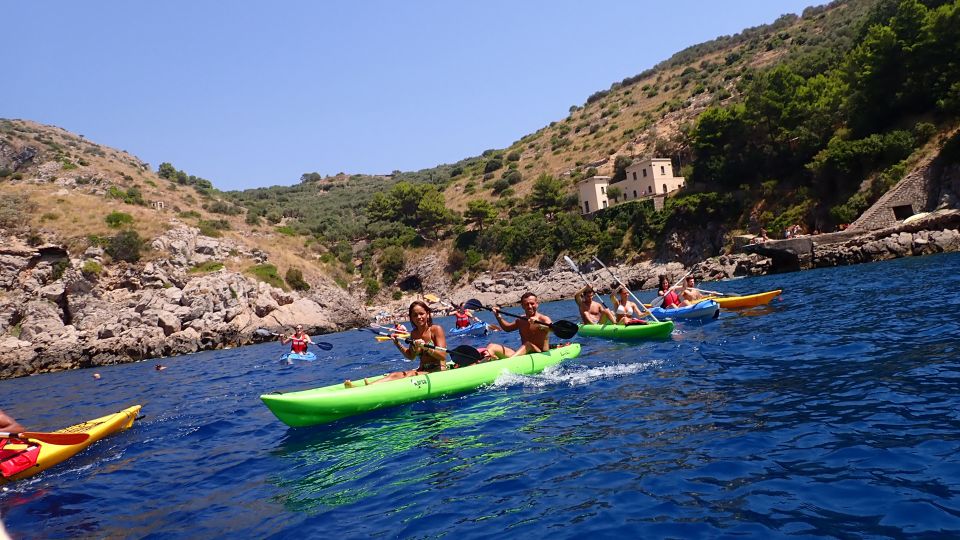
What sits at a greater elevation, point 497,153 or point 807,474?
point 497,153

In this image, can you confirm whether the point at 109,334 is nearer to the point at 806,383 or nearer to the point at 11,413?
the point at 11,413

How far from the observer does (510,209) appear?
59.6m

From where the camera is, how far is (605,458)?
5270 mm

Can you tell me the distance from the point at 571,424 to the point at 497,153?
286 feet

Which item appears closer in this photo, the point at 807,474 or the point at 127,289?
the point at 807,474

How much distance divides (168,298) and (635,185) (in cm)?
3580

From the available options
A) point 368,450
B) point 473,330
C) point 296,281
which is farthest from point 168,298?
point 368,450

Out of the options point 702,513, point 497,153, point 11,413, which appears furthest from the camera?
point 497,153

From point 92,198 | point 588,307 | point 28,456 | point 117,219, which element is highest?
point 92,198

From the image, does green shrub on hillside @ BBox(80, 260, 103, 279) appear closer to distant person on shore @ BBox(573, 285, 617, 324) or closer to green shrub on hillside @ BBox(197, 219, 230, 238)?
green shrub on hillside @ BBox(197, 219, 230, 238)

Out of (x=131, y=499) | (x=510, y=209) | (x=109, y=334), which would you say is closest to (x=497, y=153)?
(x=510, y=209)

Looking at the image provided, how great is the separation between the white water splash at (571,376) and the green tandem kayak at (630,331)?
8.44 feet

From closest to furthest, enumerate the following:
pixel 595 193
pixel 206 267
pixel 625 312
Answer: pixel 625 312 < pixel 206 267 < pixel 595 193

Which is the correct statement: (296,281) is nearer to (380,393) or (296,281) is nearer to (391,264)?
(391,264)
